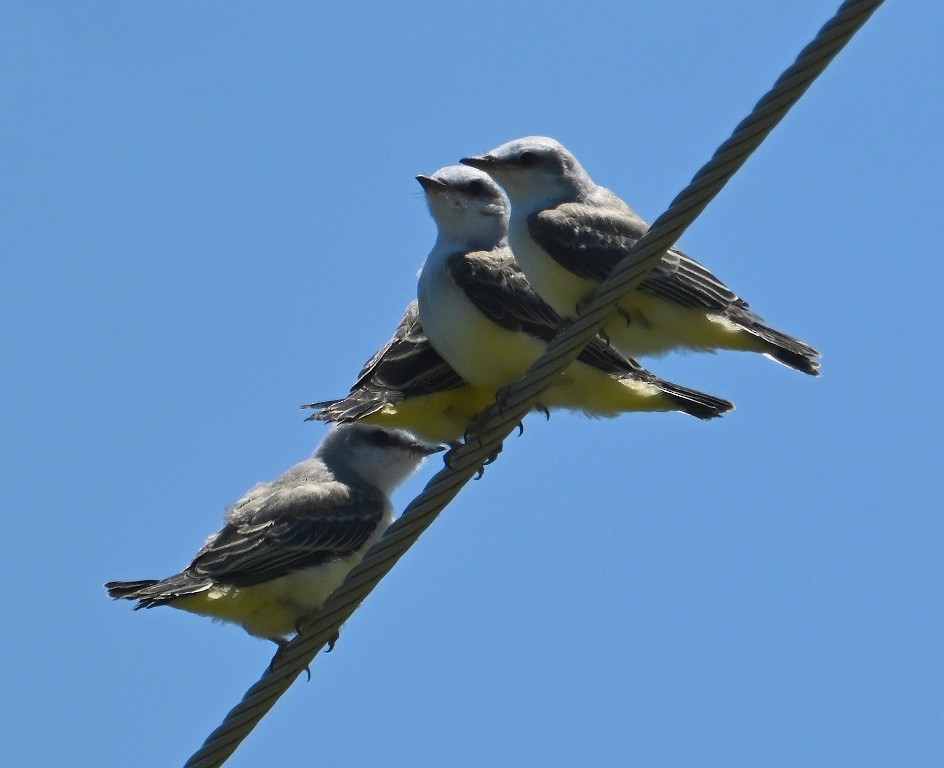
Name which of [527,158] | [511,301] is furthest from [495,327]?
[527,158]

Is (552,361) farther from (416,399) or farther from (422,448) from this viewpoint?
(422,448)

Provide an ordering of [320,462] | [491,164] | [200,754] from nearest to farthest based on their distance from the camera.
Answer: [200,754]
[491,164]
[320,462]

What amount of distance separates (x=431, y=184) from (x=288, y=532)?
6.71 feet

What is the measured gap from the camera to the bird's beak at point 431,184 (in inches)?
323

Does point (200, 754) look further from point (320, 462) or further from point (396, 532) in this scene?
point (320, 462)

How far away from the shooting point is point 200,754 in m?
5.14

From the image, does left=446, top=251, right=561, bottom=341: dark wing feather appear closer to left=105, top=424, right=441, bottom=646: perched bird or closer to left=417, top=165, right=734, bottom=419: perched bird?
left=417, top=165, right=734, bottom=419: perched bird

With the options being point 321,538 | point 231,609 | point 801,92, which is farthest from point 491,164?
point 801,92

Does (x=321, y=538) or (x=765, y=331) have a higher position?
(x=765, y=331)

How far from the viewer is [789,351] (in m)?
7.18

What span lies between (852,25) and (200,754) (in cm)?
318

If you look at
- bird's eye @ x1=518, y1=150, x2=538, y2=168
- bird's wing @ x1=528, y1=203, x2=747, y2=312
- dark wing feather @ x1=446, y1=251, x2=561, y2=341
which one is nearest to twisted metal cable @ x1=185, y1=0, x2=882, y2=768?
bird's wing @ x1=528, y1=203, x2=747, y2=312

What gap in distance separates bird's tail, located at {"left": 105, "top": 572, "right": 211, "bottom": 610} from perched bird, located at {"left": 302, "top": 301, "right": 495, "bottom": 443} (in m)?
1.06

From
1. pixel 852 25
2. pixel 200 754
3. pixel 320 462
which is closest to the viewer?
pixel 852 25
